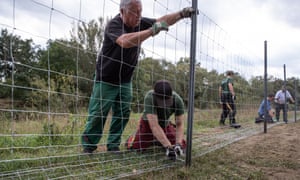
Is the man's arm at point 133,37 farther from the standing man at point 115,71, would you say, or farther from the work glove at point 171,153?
the work glove at point 171,153

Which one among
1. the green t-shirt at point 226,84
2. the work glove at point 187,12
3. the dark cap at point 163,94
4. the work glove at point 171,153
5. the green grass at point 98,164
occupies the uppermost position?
the work glove at point 187,12

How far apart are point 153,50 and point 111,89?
1.93ft

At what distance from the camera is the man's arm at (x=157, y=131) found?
249 cm

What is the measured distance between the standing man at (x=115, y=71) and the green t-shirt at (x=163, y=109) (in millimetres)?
194

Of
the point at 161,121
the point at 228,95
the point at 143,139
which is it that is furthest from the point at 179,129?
the point at 228,95

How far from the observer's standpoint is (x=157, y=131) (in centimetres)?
252

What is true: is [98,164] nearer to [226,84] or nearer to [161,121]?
[161,121]

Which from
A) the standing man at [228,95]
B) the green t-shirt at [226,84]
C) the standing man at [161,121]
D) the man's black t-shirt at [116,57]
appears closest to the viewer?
the man's black t-shirt at [116,57]

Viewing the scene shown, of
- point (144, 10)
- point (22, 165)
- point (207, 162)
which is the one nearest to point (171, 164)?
point (207, 162)

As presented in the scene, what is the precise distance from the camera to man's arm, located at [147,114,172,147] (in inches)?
98.0

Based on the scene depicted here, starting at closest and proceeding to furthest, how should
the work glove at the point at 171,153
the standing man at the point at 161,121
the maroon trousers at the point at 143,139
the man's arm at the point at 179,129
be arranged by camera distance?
the work glove at the point at 171,153
the standing man at the point at 161,121
the man's arm at the point at 179,129
the maroon trousers at the point at 143,139

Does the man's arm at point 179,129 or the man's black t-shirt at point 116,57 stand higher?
the man's black t-shirt at point 116,57

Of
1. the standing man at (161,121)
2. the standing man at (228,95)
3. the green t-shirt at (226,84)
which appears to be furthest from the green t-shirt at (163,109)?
the green t-shirt at (226,84)

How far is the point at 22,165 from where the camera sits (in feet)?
6.91
